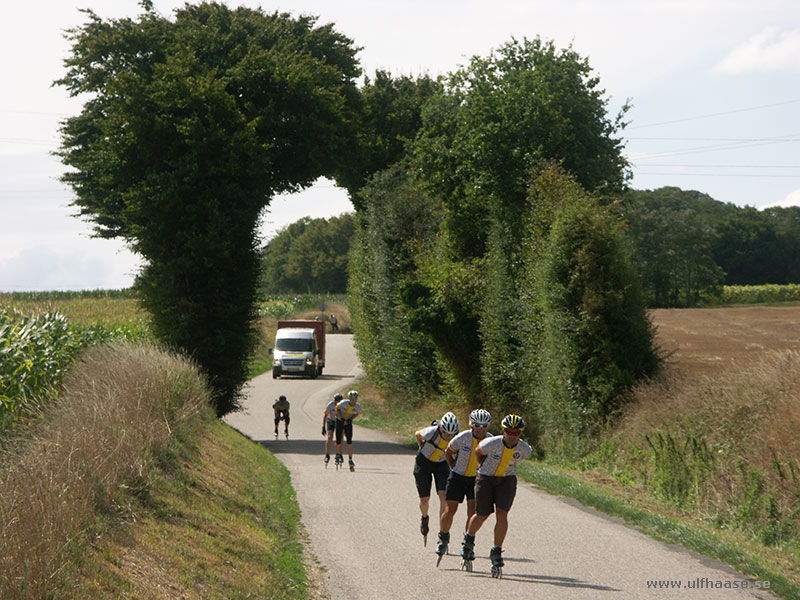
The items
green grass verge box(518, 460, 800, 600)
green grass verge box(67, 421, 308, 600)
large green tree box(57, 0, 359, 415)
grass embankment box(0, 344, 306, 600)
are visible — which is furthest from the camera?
large green tree box(57, 0, 359, 415)

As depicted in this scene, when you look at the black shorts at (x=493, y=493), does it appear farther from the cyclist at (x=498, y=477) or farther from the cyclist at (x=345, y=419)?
the cyclist at (x=345, y=419)

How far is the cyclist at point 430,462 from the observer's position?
1188 cm

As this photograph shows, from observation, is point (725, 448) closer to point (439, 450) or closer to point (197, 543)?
point (439, 450)

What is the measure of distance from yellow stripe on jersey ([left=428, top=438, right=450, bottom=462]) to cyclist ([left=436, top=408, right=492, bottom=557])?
2.21ft

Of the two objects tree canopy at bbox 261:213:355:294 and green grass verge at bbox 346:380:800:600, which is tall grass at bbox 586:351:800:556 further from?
tree canopy at bbox 261:213:355:294

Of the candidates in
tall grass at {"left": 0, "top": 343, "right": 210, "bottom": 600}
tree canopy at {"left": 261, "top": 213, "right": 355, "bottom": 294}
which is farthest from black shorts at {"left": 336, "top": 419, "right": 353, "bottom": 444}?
tree canopy at {"left": 261, "top": 213, "right": 355, "bottom": 294}

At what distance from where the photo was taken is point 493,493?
10547 millimetres

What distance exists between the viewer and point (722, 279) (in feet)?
316

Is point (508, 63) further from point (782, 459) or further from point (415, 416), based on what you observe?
point (782, 459)

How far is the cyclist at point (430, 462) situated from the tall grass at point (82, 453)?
11.9ft

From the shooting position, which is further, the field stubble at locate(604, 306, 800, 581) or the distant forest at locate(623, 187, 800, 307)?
the distant forest at locate(623, 187, 800, 307)

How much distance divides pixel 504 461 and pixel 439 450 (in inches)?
69.3

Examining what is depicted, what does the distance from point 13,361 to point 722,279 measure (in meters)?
91.8

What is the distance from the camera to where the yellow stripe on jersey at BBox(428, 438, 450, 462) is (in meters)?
11.9
